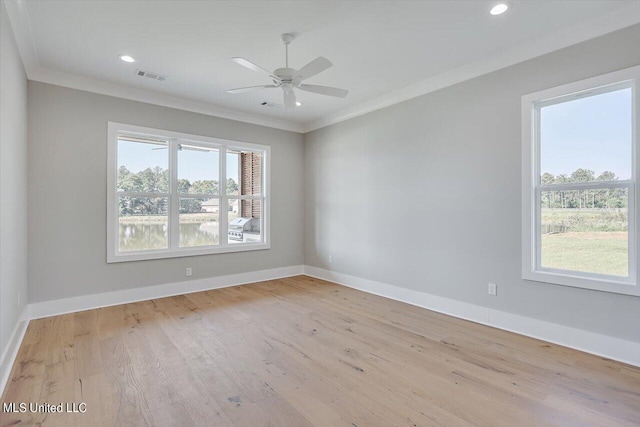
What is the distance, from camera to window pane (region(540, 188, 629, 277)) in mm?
2744

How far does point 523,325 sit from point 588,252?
0.92 m

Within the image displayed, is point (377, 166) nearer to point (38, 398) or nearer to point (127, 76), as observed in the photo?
point (127, 76)

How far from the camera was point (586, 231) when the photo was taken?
2.96 meters

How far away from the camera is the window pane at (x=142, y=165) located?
438 centimetres

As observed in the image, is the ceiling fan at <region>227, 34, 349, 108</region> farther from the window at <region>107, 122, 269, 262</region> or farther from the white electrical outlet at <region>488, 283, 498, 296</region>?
the white electrical outlet at <region>488, 283, 498, 296</region>

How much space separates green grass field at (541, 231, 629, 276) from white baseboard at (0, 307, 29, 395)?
459 centimetres

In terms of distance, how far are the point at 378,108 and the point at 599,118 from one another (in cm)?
258

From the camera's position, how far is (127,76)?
12.8 feet

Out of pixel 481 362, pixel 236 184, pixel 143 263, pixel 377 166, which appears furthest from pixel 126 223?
pixel 481 362

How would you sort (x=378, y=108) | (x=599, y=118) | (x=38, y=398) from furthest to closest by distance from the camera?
(x=378, y=108)
(x=599, y=118)
(x=38, y=398)

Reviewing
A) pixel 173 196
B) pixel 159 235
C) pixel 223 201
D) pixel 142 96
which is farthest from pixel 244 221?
pixel 142 96

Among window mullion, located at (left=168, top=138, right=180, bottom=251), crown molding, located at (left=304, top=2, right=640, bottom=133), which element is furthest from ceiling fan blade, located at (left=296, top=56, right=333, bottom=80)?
window mullion, located at (left=168, top=138, right=180, bottom=251)

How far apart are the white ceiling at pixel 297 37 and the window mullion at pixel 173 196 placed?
2.87 ft

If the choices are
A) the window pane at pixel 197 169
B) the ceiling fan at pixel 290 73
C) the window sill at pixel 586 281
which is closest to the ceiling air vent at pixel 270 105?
the window pane at pixel 197 169
